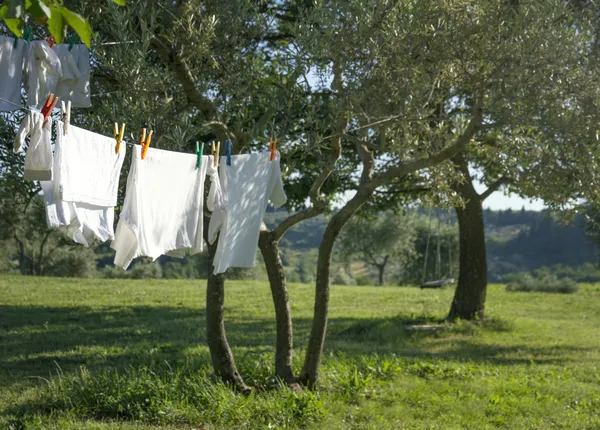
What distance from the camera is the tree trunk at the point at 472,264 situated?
15500mm

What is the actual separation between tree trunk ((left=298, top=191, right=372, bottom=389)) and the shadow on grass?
1.66 metres

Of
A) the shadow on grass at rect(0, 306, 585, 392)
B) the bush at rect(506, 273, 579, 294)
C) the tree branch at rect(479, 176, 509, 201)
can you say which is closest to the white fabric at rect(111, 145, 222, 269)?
the shadow on grass at rect(0, 306, 585, 392)

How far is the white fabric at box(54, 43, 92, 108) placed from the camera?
6781 mm

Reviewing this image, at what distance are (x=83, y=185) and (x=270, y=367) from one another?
4599 mm

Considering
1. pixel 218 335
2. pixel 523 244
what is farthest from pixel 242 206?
pixel 523 244

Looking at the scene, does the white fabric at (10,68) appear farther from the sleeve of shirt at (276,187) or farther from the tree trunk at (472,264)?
the tree trunk at (472,264)

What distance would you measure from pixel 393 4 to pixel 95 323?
10.5 meters

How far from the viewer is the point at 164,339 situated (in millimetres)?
12734

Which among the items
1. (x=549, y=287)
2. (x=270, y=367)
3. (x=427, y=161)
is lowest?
(x=270, y=367)

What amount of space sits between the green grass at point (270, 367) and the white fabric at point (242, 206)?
195 centimetres

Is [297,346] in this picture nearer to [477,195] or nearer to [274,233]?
[274,233]

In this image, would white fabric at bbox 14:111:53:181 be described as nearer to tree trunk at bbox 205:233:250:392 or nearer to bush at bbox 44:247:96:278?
tree trunk at bbox 205:233:250:392

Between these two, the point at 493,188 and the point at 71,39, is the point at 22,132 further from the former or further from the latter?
the point at 493,188

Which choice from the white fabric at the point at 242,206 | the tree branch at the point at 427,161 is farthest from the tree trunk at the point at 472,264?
the white fabric at the point at 242,206
